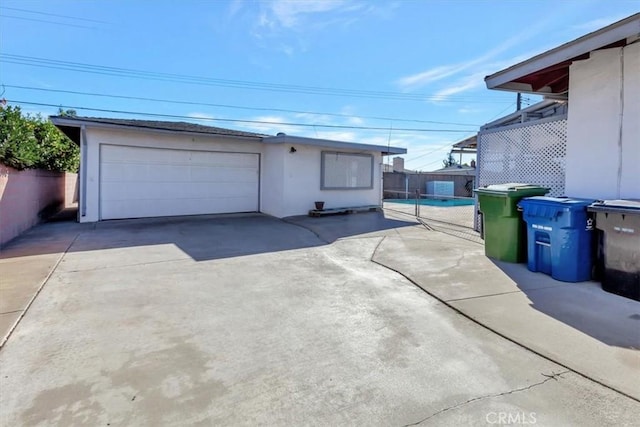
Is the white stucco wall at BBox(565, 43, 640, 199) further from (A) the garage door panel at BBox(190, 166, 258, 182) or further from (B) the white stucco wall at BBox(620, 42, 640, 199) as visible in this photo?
(A) the garage door panel at BBox(190, 166, 258, 182)

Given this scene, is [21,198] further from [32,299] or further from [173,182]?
[32,299]

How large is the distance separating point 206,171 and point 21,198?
5015 millimetres

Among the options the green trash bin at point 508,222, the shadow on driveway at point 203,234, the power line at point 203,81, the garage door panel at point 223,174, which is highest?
the power line at point 203,81

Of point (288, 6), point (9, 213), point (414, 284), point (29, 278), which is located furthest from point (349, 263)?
point (288, 6)

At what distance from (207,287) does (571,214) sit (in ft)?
16.0

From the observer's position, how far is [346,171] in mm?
13227

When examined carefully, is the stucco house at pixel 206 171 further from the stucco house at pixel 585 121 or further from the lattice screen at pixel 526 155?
the stucco house at pixel 585 121

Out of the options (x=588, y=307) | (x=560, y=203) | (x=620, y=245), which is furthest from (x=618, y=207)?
(x=588, y=307)

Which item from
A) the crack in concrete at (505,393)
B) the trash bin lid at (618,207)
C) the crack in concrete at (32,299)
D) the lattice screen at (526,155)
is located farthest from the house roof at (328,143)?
the crack in concrete at (505,393)

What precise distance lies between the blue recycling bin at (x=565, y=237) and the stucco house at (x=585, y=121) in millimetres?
1426

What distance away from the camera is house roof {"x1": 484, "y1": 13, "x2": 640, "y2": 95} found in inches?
180

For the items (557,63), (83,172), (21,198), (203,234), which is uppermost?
(557,63)

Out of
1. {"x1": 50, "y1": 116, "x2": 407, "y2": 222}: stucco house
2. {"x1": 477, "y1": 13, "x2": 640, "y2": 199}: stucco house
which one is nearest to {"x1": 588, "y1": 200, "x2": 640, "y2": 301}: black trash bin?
{"x1": 477, "y1": 13, "x2": 640, "y2": 199}: stucco house

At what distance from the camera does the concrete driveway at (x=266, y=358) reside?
2.11 metres
